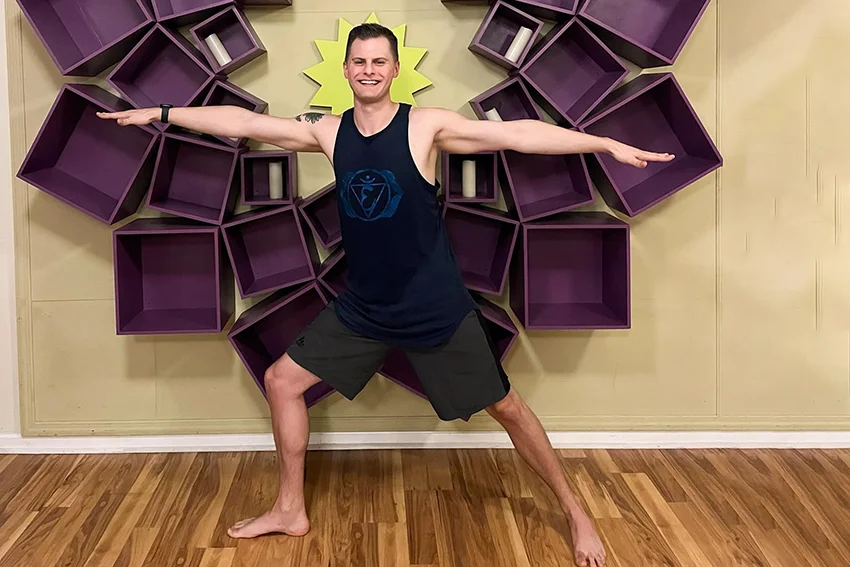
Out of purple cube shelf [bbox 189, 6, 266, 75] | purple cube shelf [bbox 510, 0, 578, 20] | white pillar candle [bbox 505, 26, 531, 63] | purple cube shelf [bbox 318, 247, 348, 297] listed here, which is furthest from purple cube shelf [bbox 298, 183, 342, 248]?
purple cube shelf [bbox 510, 0, 578, 20]

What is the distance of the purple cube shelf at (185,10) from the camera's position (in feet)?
9.29

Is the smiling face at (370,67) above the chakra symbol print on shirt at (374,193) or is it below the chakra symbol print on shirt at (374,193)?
above

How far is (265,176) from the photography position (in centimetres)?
306

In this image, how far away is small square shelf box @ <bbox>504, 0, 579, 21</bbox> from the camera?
2850mm

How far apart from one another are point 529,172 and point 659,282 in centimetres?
68

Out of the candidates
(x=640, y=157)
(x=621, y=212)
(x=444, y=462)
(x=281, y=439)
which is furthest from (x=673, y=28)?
(x=281, y=439)

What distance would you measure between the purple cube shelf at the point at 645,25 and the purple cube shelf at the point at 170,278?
62.2 inches

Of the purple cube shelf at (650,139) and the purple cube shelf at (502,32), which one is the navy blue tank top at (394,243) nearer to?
the purple cube shelf at (502,32)

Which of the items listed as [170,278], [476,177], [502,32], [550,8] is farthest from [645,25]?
[170,278]

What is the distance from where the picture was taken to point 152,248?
3.12 metres

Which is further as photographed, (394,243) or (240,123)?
(240,123)

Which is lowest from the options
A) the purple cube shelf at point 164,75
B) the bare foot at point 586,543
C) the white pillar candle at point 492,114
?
the bare foot at point 586,543

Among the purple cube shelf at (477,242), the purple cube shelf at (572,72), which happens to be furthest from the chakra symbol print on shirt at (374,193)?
the purple cube shelf at (572,72)

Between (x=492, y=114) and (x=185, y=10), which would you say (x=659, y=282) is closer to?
(x=492, y=114)
